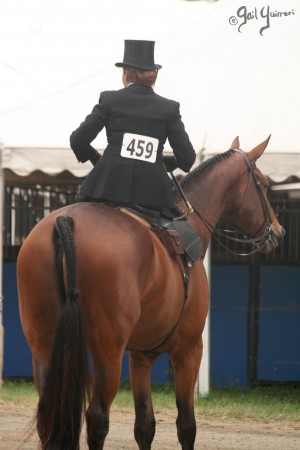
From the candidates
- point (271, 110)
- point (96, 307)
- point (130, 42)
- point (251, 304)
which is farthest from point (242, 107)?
point (96, 307)

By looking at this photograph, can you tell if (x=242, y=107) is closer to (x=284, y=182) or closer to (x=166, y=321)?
(x=284, y=182)

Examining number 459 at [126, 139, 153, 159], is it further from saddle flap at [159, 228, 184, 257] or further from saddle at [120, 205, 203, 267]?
saddle flap at [159, 228, 184, 257]

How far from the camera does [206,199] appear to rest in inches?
306

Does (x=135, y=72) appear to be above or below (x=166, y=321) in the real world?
above

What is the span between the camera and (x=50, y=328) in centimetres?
630

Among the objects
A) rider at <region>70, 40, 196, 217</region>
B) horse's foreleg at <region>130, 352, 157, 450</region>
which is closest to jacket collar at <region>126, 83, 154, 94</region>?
rider at <region>70, 40, 196, 217</region>

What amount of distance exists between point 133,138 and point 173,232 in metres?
0.59

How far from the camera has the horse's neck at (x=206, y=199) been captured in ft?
25.2

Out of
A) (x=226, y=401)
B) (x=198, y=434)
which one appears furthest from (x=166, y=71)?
(x=198, y=434)

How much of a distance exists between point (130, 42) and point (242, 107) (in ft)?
15.4

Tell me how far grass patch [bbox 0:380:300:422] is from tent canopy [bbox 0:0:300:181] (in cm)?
212

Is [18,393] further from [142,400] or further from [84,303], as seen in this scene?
[84,303]

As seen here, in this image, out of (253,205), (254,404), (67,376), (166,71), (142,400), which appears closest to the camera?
(67,376)
